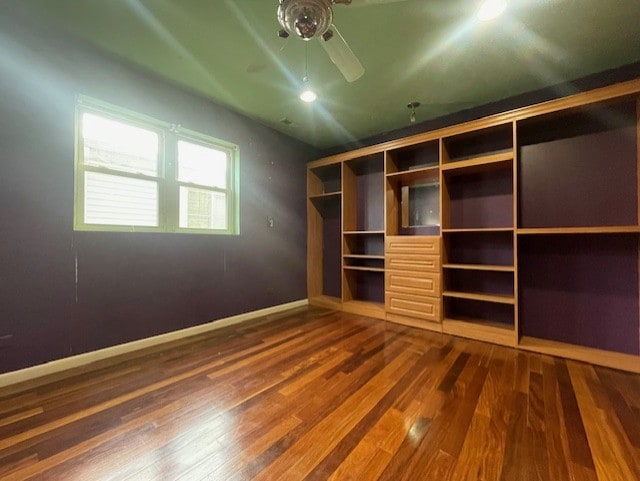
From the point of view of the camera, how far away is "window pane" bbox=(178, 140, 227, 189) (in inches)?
113

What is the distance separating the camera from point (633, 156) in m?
2.15

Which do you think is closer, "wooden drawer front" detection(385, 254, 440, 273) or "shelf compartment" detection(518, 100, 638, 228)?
"shelf compartment" detection(518, 100, 638, 228)

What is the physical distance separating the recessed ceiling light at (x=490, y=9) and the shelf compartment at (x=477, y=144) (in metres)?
1.06

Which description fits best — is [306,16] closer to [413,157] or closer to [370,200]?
[413,157]

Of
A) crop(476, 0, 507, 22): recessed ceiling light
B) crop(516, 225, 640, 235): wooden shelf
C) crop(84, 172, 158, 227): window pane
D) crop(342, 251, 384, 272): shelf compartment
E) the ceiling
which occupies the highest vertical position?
the ceiling

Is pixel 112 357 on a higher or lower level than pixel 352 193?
lower

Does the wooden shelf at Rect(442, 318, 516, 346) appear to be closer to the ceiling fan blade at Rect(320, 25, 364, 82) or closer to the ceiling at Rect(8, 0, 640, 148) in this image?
the ceiling at Rect(8, 0, 640, 148)

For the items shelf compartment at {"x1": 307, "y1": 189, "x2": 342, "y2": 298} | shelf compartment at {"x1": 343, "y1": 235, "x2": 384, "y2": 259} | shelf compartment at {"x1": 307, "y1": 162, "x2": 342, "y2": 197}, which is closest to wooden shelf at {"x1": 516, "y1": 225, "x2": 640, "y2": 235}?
shelf compartment at {"x1": 343, "y1": 235, "x2": 384, "y2": 259}

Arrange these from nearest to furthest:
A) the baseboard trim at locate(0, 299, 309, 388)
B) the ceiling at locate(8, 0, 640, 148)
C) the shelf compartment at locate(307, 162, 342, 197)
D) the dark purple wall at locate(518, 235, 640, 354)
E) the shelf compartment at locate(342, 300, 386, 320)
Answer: the ceiling at locate(8, 0, 640, 148) < the baseboard trim at locate(0, 299, 309, 388) < the dark purple wall at locate(518, 235, 640, 354) < the shelf compartment at locate(342, 300, 386, 320) < the shelf compartment at locate(307, 162, 342, 197)

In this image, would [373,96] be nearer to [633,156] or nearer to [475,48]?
[475,48]

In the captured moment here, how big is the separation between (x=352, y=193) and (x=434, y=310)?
1962 mm

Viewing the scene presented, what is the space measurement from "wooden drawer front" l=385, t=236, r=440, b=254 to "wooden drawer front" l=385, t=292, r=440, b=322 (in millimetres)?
521

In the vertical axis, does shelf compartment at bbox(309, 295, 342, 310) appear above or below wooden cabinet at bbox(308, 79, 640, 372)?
below

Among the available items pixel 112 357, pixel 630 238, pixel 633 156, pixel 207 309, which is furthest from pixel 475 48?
pixel 112 357
